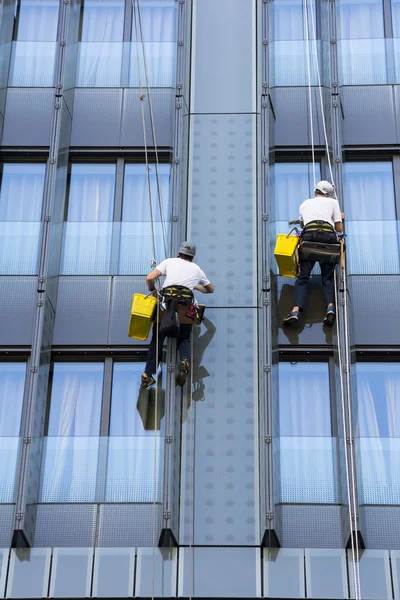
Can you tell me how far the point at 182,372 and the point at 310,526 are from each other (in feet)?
9.41

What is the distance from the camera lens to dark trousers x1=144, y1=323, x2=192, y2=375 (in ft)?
59.1

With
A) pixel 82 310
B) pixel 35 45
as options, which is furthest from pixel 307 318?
pixel 35 45

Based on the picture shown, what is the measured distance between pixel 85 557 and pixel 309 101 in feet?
28.1

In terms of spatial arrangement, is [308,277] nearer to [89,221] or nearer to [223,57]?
[89,221]

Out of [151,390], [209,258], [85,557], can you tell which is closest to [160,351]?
[151,390]

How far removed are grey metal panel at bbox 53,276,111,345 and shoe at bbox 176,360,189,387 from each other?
1334 millimetres

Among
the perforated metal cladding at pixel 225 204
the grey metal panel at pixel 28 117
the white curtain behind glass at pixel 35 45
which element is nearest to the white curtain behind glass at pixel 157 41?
the perforated metal cladding at pixel 225 204

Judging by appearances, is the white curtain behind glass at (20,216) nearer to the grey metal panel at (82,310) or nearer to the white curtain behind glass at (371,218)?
the grey metal panel at (82,310)

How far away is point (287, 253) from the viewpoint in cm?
1833

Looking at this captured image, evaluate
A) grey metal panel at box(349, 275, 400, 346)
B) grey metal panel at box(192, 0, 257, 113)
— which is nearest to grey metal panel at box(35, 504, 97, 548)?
grey metal panel at box(349, 275, 400, 346)

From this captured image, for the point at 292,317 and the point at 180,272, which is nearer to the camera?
the point at 180,272

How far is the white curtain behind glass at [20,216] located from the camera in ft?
63.1

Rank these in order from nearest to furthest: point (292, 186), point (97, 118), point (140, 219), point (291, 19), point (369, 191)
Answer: point (140, 219) < point (369, 191) < point (292, 186) < point (97, 118) < point (291, 19)

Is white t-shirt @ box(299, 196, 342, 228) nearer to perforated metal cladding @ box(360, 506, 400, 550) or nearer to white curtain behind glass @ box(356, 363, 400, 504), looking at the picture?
white curtain behind glass @ box(356, 363, 400, 504)
